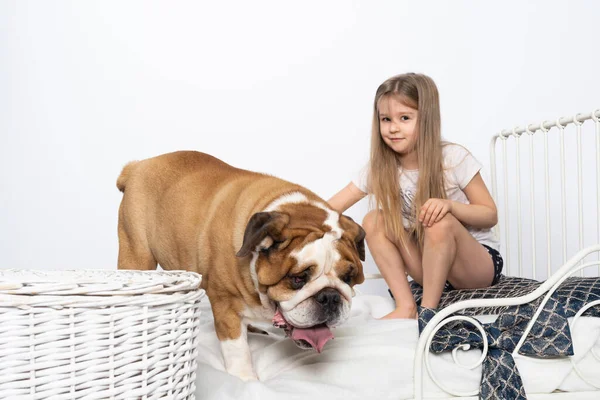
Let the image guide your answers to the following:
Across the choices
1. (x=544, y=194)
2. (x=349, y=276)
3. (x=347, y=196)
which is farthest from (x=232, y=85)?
(x=349, y=276)

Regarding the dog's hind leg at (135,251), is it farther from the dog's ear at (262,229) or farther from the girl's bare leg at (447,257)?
the girl's bare leg at (447,257)

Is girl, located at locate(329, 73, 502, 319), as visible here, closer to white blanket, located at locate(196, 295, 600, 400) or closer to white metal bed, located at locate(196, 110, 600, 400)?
white metal bed, located at locate(196, 110, 600, 400)

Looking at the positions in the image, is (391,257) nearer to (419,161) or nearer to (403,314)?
(403,314)

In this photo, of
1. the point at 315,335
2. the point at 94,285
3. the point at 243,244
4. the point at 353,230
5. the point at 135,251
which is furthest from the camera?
the point at 135,251

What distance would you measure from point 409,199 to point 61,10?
232 cm

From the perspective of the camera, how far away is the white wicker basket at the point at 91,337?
1309 millimetres

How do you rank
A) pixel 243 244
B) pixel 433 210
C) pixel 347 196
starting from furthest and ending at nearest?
pixel 347 196 < pixel 433 210 < pixel 243 244

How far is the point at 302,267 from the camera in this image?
185 centimetres

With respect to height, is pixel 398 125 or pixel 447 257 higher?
pixel 398 125

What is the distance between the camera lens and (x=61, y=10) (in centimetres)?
382

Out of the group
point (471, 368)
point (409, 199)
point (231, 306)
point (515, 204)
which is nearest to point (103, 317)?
point (231, 306)

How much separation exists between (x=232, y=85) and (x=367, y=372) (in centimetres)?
236

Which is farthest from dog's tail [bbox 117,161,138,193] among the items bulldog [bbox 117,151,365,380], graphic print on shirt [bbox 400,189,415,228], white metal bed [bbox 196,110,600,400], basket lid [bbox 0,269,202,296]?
basket lid [bbox 0,269,202,296]

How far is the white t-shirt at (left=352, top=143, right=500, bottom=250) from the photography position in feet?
9.25
